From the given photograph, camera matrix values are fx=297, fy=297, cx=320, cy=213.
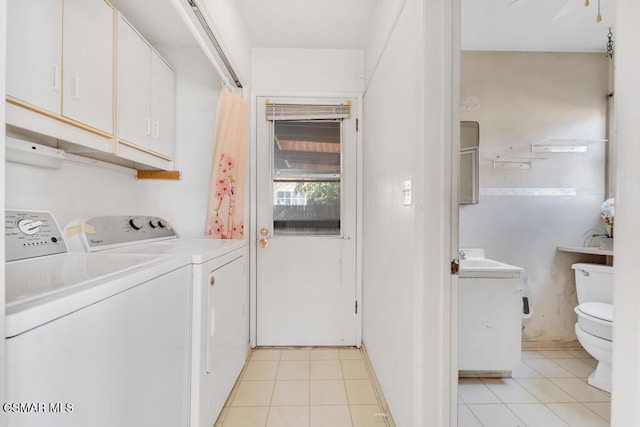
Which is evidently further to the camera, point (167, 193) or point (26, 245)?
point (167, 193)

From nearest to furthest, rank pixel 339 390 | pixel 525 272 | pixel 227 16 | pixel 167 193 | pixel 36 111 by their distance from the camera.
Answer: pixel 36 111 < pixel 227 16 < pixel 339 390 < pixel 167 193 < pixel 525 272

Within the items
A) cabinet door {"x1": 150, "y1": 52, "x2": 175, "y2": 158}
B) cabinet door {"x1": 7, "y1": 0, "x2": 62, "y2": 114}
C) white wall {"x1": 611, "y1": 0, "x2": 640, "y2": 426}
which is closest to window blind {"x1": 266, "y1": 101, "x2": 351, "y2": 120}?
cabinet door {"x1": 150, "y1": 52, "x2": 175, "y2": 158}

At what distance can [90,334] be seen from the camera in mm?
715

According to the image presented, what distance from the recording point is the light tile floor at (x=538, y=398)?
5.47 feet

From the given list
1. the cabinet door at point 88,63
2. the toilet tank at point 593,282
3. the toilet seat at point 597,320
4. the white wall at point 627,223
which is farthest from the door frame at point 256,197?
the white wall at point 627,223

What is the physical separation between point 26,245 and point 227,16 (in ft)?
5.03

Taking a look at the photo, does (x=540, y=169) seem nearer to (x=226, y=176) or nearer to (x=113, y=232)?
(x=226, y=176)

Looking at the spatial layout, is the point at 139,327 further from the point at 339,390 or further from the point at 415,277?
the point at 339,390

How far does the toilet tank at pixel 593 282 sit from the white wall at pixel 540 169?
21cm

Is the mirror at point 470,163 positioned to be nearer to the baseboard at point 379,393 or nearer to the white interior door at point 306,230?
the white interior door at point 306,230

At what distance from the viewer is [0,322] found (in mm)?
507

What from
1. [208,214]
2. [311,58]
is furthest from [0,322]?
[311,58]

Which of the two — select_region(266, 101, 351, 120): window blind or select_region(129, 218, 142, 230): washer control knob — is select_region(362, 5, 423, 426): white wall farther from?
select_region(129, 218, 142, 230): washer control knob

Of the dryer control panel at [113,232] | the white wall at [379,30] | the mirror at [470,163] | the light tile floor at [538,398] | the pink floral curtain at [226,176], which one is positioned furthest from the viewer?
the mirror at [470,163]
